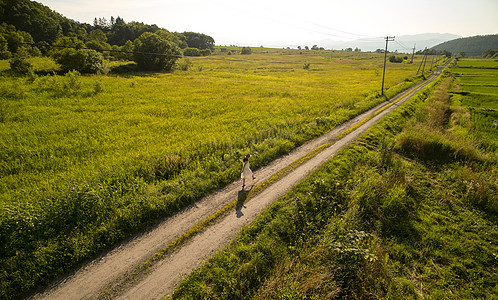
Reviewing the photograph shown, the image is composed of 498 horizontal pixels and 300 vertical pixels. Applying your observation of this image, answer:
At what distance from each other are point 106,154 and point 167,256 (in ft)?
32.9

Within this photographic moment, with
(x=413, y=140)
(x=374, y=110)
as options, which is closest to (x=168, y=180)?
(x=413, y=140)

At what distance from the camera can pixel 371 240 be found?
792 cm

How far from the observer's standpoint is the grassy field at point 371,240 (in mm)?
6254

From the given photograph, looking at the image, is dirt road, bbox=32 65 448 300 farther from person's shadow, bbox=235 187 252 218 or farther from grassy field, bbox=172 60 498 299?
grassy field, bbox=172 60 498 299

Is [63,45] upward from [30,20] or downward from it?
downward

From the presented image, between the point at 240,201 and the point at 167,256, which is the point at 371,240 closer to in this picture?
the point at 240,201

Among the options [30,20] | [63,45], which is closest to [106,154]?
[63,45]

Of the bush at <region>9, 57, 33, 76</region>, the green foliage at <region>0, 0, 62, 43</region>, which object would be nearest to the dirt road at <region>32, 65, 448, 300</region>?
the bush at <region>9, 57, 33, 76</region>

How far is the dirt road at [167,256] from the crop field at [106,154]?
594mm

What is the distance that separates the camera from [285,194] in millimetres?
10445

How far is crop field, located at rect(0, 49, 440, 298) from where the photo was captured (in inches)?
290

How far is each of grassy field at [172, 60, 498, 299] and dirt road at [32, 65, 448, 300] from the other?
588mm

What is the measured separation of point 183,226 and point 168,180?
3.73m

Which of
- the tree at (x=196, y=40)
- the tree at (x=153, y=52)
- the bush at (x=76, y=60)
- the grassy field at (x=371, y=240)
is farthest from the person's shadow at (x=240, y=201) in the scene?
the tree at (x=196, y=40)
